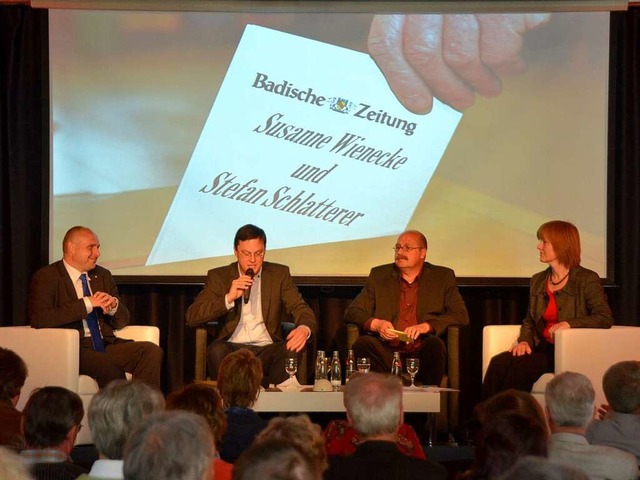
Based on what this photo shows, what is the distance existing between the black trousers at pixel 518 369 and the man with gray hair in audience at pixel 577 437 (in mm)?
2421

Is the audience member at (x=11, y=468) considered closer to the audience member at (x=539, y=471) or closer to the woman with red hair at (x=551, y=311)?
the audience member at (x=539, y=471)

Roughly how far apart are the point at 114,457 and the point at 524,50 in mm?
4807

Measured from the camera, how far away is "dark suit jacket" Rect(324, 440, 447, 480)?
2891 millimetres

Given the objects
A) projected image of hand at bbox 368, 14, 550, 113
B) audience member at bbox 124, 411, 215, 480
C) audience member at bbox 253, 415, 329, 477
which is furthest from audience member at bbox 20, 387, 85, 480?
projected image of hand at bbox 368, 14, 550, 113

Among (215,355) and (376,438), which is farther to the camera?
(215,355)

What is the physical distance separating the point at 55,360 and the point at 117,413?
9.22 ft

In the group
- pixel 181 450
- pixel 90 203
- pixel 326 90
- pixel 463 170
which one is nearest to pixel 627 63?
pixel 463 170

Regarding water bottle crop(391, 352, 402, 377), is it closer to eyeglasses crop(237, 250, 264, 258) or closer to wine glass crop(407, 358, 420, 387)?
wine glass crop(407, 358, 420, 387)

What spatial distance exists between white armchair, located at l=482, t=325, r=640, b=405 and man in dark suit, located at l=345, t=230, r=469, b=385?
1.99 feet

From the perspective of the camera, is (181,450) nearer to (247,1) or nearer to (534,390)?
(534,390)

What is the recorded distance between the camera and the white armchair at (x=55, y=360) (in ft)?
18.0

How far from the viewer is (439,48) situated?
269 inches

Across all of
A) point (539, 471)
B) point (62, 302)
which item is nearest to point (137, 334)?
point (62, 302)

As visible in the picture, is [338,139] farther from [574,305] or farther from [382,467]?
[382,467]
